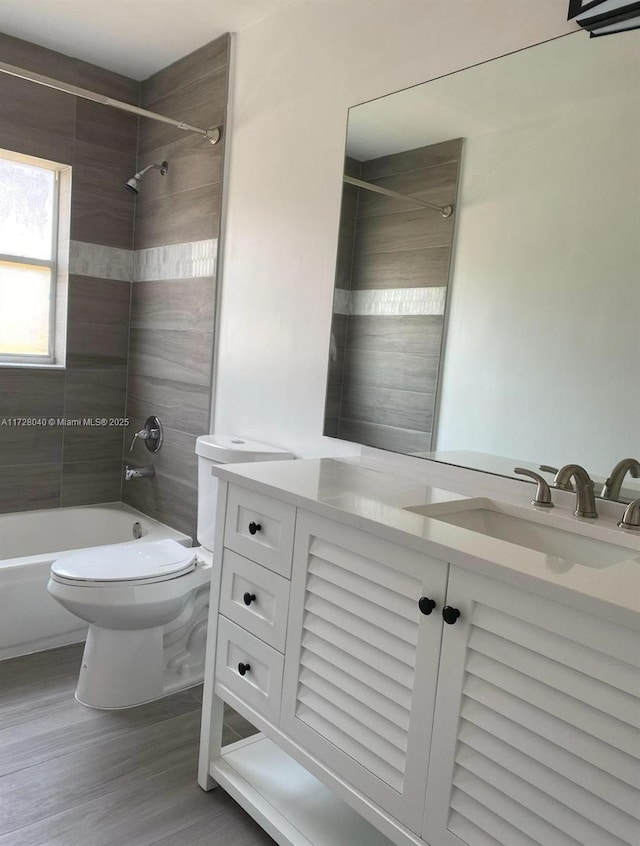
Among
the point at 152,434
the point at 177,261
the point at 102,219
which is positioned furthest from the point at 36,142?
the point at 152,434

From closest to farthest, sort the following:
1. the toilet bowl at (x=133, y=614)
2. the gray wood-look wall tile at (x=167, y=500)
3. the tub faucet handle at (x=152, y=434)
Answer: the toilet bowl at (x=133, y=614) < the gray wood-look wall tile at (x=167, y=500) < the tub faucet handle at (x=152, y=434)

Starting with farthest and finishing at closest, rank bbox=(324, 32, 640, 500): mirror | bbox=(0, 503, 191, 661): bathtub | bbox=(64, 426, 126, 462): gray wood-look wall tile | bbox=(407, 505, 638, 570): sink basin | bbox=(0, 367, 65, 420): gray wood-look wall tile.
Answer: bbox=(64, 426, 126, 462): gray wood-look wall tile < bbox=(0, 367, 65, 420): gray wood-look wall tile < bbox=(0, 503, 191, 661): bathtub < bbox=(324, 32, 640, 500): mirror < bbox=(407, 505, 638, 570): sink basin

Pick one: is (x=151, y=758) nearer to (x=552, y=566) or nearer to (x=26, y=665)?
(x=26, y=665)

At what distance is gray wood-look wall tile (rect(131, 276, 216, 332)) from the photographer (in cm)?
274

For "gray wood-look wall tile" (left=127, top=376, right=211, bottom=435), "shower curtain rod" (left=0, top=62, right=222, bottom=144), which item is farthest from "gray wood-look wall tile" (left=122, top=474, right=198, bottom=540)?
"shower curtain rod" (left=0, top=62, right=222, bottom=144)

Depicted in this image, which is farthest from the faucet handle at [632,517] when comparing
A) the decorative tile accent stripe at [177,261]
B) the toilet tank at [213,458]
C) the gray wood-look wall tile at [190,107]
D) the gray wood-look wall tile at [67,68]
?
the gray wood-look wall tile at [67,68]

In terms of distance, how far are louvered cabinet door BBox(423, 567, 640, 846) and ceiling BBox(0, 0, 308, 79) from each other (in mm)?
2141

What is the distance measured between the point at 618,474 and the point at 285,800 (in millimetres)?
1133

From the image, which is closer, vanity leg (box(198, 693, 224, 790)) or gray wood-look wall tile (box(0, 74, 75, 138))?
vanity leg (box(198, 693, 224, 790))

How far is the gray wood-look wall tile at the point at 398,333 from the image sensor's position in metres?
1.84

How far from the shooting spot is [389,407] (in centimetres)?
197

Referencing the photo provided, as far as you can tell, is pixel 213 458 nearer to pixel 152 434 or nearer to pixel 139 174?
pixel 152 434

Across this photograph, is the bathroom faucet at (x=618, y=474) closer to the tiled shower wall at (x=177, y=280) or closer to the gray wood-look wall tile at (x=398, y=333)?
the gray wood-look wall tile at (x=398, y=333)

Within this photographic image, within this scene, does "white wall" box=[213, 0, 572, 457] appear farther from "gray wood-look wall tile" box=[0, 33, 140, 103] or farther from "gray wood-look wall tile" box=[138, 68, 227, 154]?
"gray wood-look wall tile" box=[0, 33, 140, 103]
